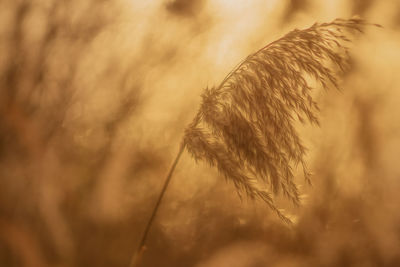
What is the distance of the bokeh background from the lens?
3.69 feet

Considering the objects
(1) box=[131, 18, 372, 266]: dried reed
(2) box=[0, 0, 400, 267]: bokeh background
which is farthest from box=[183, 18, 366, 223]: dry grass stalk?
(2) box=[0, 0, 400, 267]: bokeh background

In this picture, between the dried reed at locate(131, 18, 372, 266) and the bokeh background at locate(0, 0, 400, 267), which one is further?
the bokeh background at locate(0, 0, 400, 267)

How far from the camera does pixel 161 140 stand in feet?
3.79

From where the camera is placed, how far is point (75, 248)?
1108mm

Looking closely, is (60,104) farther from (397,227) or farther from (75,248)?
(397,227)

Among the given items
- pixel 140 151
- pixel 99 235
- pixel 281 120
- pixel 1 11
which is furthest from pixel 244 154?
pixel 1 11

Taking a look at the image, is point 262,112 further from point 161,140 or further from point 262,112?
point 161,140

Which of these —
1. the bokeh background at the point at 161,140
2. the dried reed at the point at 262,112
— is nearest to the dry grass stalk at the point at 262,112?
the dried reed at the point at 262,112

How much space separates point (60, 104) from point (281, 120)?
2.22 ft

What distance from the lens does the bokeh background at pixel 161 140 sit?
112 centimetres

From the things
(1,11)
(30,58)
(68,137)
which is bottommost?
(68,137)

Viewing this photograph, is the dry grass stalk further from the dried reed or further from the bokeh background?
the bokeh background

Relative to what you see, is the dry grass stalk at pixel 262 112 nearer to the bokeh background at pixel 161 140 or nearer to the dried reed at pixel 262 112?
the dried reed at pixel 262 112

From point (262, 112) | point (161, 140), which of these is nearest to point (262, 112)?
point (262, 112)
